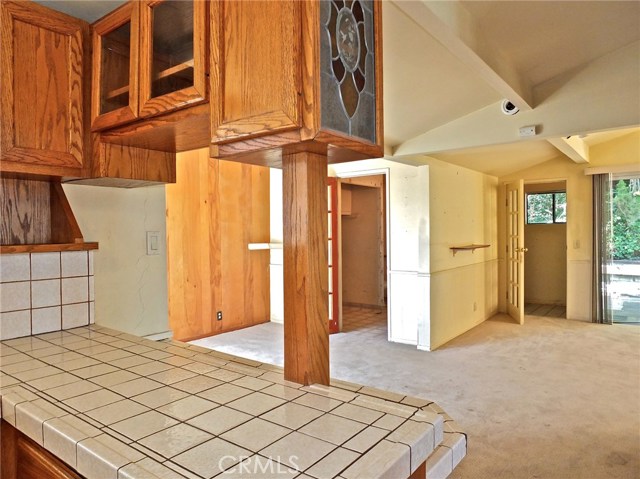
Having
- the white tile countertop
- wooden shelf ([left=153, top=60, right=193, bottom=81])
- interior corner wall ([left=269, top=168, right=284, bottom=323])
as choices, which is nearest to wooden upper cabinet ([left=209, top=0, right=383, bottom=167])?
wooden shelf ([left=153, top=60, right=193, bottom=81])

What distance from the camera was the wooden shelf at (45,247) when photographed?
162cm

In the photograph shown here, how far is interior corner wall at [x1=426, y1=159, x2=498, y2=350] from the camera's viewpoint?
480cm

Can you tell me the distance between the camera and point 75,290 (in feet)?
6.26

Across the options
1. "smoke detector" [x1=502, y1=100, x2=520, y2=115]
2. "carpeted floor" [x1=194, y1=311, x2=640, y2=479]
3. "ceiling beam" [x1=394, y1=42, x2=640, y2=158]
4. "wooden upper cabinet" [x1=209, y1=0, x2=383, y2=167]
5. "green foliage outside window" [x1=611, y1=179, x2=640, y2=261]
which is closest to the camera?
"wooden upper cabinet" [x1=209, y1=0, x2=383, y2=167]

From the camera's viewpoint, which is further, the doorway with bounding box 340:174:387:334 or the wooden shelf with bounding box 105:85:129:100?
the doorway with bounding box 340:174:387:334

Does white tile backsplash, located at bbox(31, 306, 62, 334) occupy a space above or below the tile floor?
above

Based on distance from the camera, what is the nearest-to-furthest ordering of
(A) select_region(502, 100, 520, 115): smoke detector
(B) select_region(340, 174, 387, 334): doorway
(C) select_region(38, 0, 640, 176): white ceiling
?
(C) select_region(38, 0, 640, 176): white ceiling
(A) select_region(502, 100, 520, 115): smoke detector
(B) select_region(340, 174, 387, 334): doorway

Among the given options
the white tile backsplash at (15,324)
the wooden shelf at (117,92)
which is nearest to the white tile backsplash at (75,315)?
the white tile backsplash at (15,324)

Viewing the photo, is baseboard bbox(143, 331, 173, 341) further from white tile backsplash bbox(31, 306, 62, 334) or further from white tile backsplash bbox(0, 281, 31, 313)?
white tile backsplash bbox(0, 281, 31, 313)

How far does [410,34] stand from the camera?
2355mm

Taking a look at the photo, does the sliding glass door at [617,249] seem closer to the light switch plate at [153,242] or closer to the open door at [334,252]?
the open door at [334,252]

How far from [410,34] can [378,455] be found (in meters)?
2.22

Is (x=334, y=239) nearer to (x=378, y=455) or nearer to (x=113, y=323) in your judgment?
(x=113, y=323)

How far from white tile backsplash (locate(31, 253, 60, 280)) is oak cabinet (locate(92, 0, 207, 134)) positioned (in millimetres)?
618
